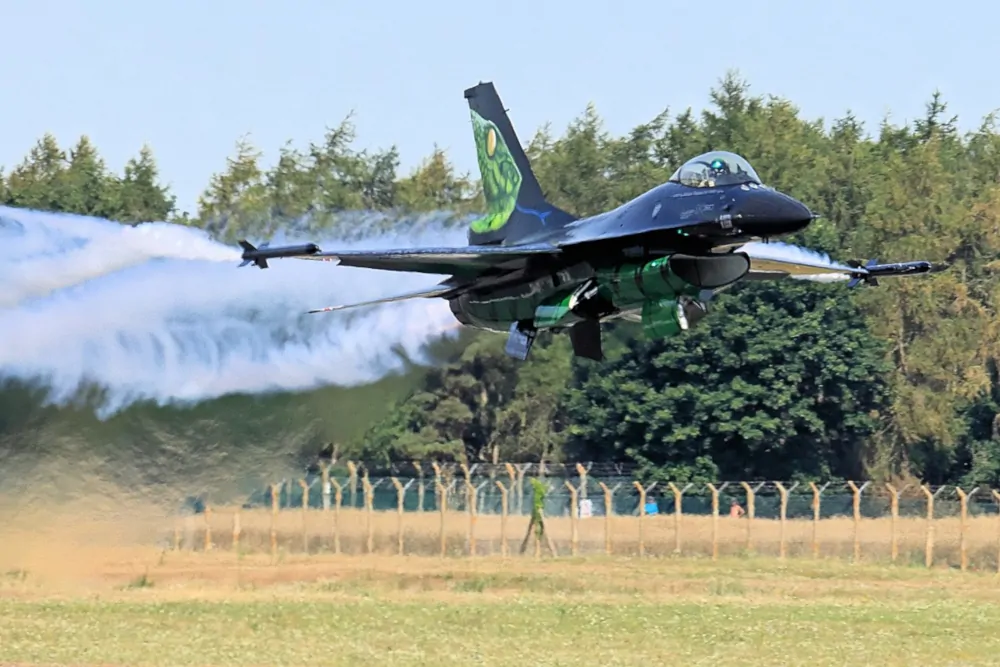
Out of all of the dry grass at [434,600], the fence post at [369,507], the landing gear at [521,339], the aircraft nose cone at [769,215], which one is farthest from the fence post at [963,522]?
the aircraft nose cone at [769,215]

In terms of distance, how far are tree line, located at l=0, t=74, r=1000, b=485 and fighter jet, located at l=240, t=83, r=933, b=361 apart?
23.5 meters

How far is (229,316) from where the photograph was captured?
30.1 metres

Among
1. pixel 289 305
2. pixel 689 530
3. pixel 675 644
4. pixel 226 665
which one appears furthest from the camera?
pixel 689 530

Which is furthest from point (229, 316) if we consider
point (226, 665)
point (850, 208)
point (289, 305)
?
point (850, 208)

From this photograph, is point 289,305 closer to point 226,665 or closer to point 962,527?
point 226,665

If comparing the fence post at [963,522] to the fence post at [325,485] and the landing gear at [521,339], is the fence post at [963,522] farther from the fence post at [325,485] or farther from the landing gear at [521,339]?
the landing gear at [521,339]

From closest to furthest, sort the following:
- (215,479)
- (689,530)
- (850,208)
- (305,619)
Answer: (305,619)
(215,479)
(689,530)
(850,208)

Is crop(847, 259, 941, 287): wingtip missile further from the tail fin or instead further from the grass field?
the grass field

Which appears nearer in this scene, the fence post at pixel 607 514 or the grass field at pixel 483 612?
the grass field at pixel 483 612

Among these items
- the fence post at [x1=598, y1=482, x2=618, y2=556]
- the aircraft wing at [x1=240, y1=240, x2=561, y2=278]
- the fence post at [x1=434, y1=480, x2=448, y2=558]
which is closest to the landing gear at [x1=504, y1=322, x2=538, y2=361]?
the aircraft wing at [x1=240, y1=240, x2=561, y2=278]

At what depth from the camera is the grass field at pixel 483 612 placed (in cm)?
2305

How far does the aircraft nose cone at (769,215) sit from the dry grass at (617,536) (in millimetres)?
16219

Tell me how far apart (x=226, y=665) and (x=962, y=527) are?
2194 centimetres

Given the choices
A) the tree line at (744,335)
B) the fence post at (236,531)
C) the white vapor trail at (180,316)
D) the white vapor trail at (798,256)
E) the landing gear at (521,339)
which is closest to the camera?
the white vapor trail at (180,316)
